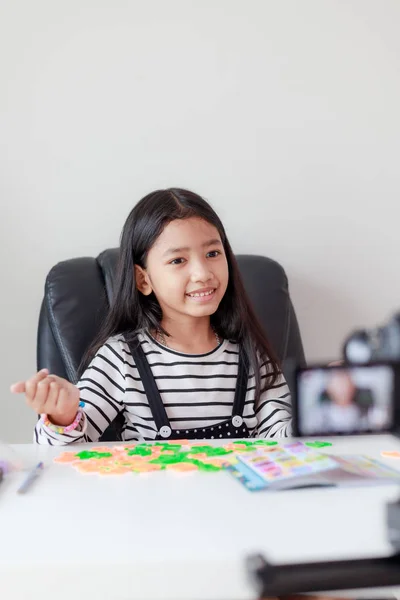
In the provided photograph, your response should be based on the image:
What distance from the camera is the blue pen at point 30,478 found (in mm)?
792

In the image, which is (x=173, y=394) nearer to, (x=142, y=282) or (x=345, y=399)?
(x=142, y=282)

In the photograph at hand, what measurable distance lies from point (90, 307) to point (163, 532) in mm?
943

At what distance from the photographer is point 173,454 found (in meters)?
0.94

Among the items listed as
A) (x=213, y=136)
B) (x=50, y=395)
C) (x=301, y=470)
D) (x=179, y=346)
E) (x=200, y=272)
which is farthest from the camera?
(x=213, y=136)

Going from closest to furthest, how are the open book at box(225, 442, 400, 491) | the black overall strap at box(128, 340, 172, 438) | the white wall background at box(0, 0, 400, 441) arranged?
the open book at box(225, 442, 400, 491) < the black overall strap at box(128, 340, 172, 438) < the white wall background at box(0, 0, 400, 441)

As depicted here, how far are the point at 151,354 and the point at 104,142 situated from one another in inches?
25.6

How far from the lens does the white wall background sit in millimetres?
1737

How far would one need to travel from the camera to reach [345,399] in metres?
0.57

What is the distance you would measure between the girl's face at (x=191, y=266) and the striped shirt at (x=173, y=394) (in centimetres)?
12

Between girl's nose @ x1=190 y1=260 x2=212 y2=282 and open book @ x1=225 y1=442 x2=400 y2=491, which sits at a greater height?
girl's nose @ x1=190 y1=260 x2=212 y2=282

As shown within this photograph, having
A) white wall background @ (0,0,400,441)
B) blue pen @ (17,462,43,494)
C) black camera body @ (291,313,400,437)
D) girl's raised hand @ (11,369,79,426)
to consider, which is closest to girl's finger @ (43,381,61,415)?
girl's raised hand @ (11,369,79,426)

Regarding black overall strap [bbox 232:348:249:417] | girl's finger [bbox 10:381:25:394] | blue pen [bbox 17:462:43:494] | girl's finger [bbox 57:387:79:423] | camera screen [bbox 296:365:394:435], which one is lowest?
black overall strap [bbox 232:348:249:417]

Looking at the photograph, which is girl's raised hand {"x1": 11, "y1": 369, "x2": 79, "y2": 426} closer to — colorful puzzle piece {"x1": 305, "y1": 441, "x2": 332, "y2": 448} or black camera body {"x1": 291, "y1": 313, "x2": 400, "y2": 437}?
colorful puzzle piece {"x1": 305, "y1": 441, "x2": 332, "y2": 448}

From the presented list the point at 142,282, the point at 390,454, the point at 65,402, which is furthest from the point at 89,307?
the point at 390,454
